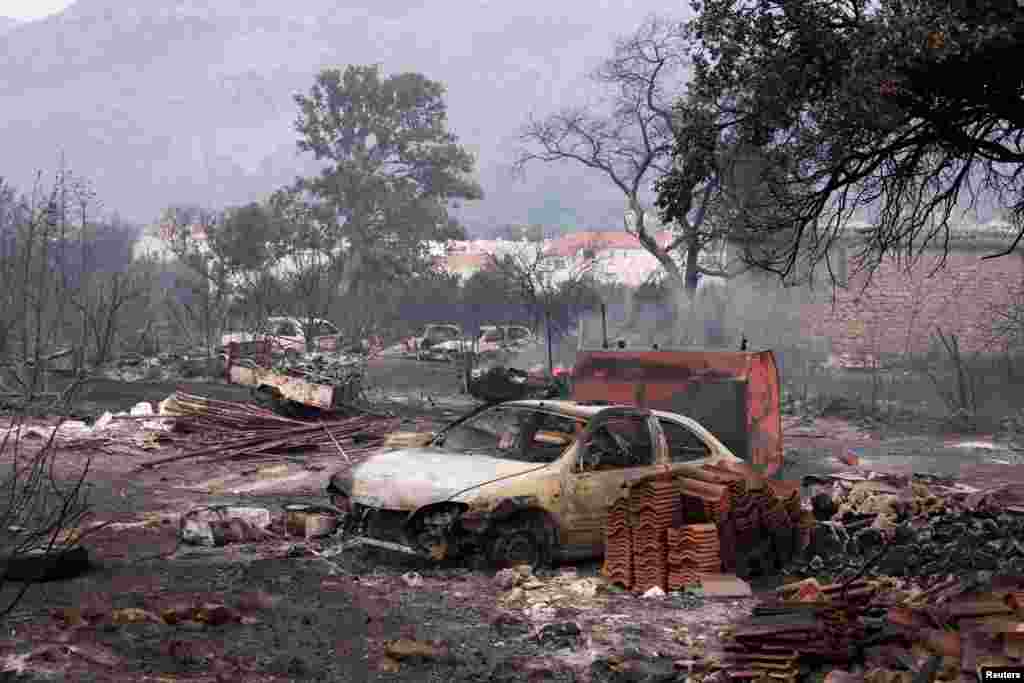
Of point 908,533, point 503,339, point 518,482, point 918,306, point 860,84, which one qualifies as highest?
point 860,84

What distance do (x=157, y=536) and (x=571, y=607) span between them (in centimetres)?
417

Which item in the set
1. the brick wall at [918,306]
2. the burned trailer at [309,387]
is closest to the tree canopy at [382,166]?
the brick wall at [918,306]

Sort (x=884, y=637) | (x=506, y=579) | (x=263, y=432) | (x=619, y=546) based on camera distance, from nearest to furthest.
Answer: (x=884, y=637) → (x=506, y=579) → (x=619, y=546) → (x=263, y=432)

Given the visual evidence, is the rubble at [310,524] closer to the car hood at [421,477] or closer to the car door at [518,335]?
the car hood at [421,477]

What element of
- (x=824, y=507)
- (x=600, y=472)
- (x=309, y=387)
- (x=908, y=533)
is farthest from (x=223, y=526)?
(x=309, y=387)

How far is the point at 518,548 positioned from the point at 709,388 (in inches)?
226

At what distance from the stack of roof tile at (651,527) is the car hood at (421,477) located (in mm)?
860

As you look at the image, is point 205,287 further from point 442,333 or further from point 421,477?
point 421,477

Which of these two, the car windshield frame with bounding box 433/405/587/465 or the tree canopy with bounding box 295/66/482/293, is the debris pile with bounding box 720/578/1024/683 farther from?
the tree canopy with bounding box 295/66/482/293

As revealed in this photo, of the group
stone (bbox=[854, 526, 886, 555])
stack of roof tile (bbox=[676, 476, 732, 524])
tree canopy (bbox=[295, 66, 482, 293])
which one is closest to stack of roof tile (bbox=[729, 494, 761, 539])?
stack of roof tile (bbox=[676, 476, 732, 524])

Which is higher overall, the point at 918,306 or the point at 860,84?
the point at 860,84

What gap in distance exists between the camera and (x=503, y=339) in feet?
117

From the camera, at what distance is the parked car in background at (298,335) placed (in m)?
29.4

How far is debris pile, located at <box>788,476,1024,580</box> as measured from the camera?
25.3ft
